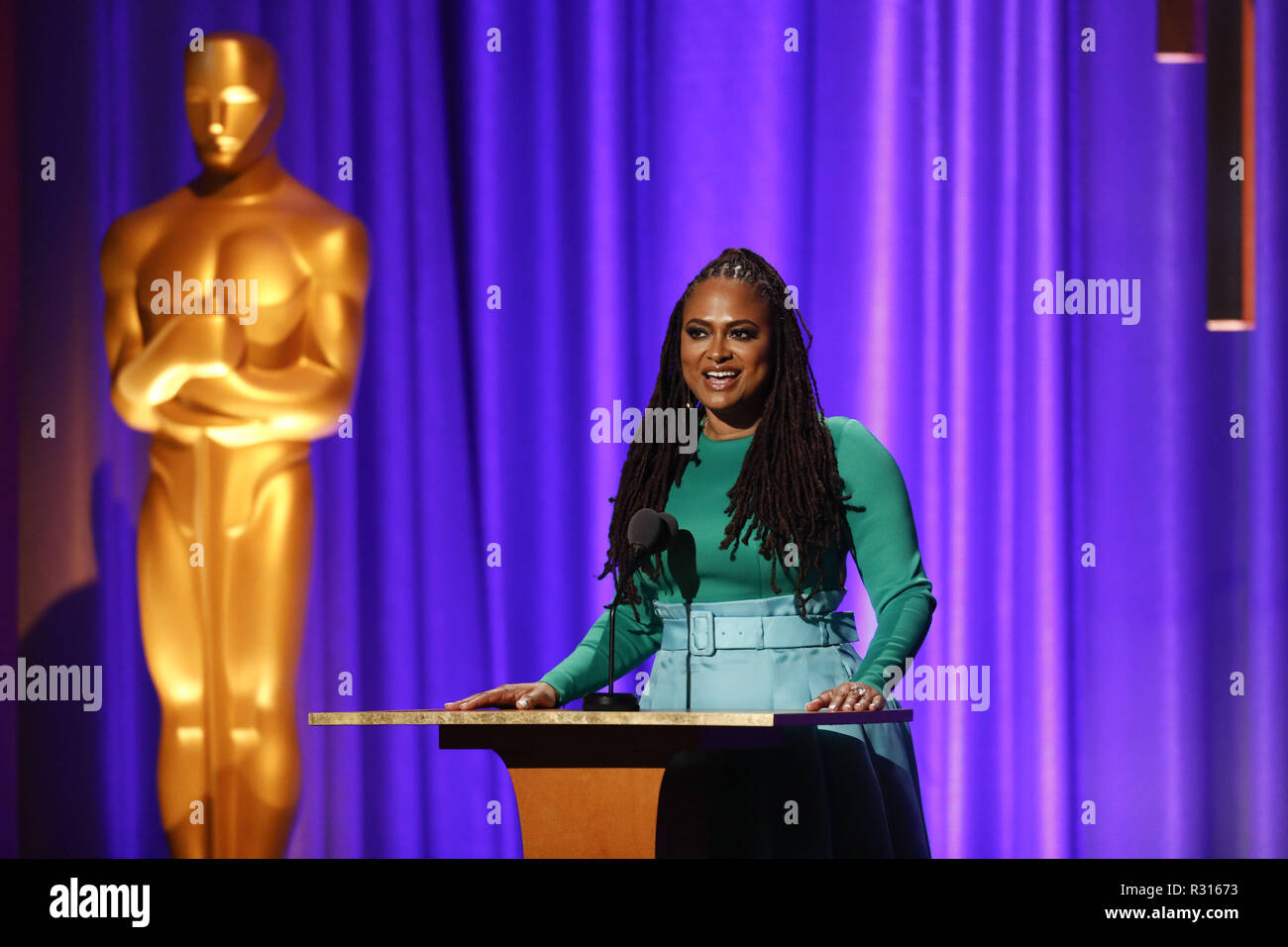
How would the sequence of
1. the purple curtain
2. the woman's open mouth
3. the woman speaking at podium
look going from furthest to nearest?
the purple curtain
the woman's open mouth
the woman speaking at podium

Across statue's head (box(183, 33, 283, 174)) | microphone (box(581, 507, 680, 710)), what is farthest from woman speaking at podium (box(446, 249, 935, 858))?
statue's head (box(183, 33, 283, 174))

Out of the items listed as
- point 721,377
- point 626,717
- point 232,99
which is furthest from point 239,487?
point 626,717

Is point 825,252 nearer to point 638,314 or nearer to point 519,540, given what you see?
point 638,314

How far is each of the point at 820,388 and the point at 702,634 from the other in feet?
5.55

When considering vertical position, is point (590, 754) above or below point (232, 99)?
below

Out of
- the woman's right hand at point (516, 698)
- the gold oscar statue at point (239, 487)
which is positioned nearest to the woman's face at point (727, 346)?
the woman's right hand at point (516, 698)

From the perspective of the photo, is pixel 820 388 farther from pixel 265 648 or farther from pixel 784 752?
pixel 784 752

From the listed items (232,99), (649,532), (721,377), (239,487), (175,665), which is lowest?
(175,665)

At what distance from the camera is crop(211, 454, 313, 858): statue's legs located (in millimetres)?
4027

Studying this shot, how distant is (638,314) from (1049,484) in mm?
1185

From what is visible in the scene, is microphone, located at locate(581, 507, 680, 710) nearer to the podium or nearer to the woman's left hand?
the podium

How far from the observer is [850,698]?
1.99 metres
